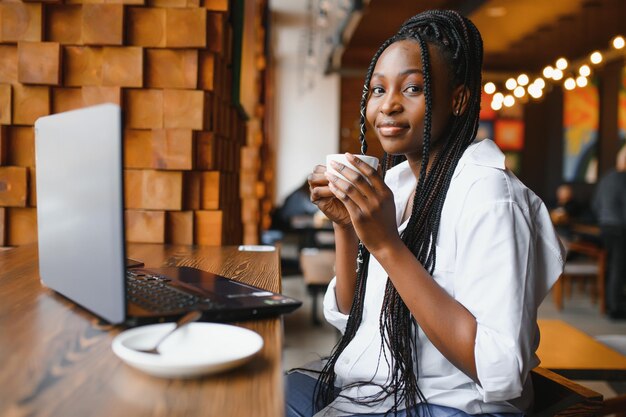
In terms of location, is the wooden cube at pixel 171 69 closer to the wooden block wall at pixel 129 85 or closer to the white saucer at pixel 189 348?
the wooden block wall at pixel 129 85

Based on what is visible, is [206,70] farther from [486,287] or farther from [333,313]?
[486,287]

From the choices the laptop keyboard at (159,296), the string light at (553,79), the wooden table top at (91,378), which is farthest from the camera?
the string light at (553,79)

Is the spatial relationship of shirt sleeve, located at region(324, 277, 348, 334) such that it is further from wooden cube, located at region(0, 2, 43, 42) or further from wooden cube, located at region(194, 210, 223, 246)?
wooden cube, located at region(0, 2, 43, 42)

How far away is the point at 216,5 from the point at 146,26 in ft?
0.82

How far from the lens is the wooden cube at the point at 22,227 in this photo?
209 cm

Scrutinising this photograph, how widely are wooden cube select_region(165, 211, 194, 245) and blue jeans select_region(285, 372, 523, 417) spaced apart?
2.67 ft

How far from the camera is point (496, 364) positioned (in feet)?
3.26

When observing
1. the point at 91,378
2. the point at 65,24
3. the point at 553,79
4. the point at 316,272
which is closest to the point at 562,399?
the point at 91,378

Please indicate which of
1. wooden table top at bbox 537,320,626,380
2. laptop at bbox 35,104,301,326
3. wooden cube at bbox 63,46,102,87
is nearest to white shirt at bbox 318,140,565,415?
laptop at bbox 35,104,301,326

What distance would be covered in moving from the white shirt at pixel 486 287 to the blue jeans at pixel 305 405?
13 millimetres

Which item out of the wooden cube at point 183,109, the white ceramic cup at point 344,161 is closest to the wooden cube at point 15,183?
the wooden cube at point 183,109

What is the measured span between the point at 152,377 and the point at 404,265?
53 cm

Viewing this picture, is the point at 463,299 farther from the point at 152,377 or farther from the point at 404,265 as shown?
the point at 152,377

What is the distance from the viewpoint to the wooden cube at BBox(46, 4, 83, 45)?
2.03 m
